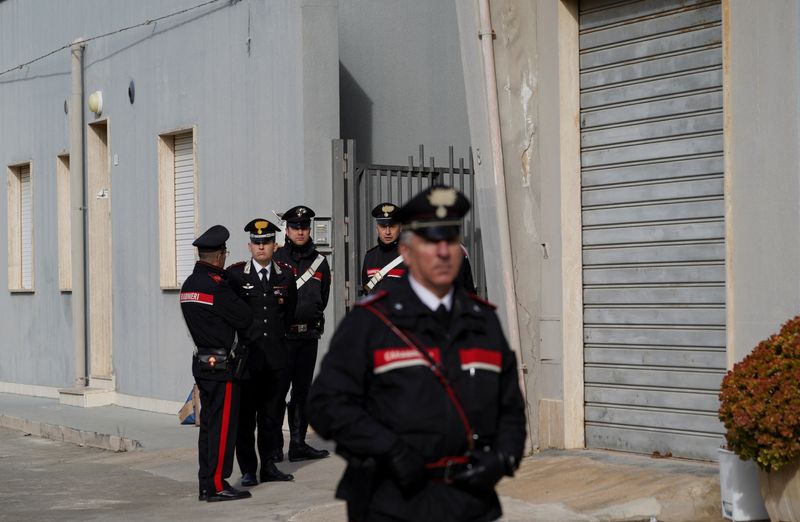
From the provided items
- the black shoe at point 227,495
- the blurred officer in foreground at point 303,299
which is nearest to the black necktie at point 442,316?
the black shoe at point 227,495

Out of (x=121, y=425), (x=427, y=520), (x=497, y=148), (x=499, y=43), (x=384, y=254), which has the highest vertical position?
(x=499, y=43)

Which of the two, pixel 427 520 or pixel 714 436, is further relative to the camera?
pixel 714 436

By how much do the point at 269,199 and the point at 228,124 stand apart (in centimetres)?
134

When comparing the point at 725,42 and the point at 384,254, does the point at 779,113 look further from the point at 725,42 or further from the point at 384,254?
the point at 384,254

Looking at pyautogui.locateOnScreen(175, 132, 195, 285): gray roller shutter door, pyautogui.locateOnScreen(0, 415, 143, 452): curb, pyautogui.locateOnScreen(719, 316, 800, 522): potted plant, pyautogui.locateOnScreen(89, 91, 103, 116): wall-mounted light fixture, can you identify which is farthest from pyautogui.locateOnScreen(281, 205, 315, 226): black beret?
pyautogui.locateOnScreen(89, 91, 103, 116): wall-mounted light fixture

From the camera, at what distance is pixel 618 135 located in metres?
10.5

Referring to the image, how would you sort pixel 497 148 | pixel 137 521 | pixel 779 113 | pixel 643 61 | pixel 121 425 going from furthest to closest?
pixel 121 425, pixel 497 148, pixel 643 61, pixel 137 521, pixel 779 113

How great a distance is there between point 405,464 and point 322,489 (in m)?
6.16

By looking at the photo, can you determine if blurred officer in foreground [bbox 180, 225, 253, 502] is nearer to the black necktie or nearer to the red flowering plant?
the red flowering plant

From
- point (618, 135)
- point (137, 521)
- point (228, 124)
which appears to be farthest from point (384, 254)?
point (228, 124)

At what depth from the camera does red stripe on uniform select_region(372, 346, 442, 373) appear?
15.1ft

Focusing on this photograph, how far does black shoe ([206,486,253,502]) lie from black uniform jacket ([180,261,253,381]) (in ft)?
2.84

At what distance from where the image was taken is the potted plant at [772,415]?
7.45 m

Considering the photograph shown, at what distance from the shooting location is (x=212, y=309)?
10016 mm
